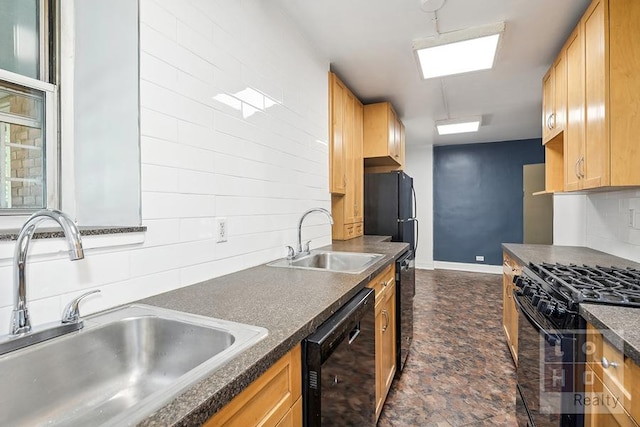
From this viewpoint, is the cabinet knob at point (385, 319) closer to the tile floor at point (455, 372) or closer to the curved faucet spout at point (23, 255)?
the tile floor at point (455, 372)

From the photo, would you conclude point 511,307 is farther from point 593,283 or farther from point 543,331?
point 543,331

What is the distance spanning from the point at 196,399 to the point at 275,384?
270mm

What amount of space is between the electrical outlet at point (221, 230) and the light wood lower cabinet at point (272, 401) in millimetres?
736

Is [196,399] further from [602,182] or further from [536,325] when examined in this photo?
[602,182]

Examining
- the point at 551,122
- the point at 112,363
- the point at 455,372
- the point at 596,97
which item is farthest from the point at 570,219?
the point at 112,363

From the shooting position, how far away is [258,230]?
169 centimetres

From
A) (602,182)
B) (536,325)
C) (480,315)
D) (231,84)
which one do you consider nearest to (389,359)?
(536,325)

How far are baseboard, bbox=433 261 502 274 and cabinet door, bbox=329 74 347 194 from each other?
376 cm

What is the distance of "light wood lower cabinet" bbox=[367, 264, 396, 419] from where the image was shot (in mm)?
1637

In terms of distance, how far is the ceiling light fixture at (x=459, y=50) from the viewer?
2068 millimetres

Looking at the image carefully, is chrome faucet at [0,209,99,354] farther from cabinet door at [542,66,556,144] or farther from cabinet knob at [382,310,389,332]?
cabinet door at [542,66,556,144]

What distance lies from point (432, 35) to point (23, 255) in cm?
248

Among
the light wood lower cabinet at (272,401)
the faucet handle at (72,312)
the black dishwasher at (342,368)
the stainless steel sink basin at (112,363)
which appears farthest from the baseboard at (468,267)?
the faucet handle at (72,312)

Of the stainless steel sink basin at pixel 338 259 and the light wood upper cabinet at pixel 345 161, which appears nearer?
the stainless steel sink basin at pixel 338 259
